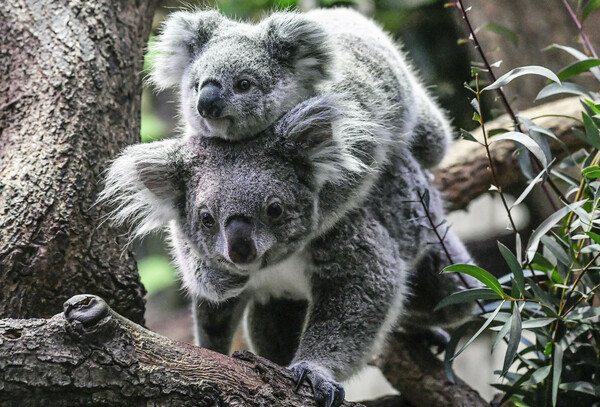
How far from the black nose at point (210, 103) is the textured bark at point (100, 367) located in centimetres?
87

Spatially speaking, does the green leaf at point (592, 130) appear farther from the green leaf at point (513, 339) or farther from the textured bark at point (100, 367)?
the textured bark at point (100, 367)

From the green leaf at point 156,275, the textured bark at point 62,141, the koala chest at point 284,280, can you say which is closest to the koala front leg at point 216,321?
the koala chest at point 284,280

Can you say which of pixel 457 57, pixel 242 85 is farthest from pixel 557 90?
pixel 457 57

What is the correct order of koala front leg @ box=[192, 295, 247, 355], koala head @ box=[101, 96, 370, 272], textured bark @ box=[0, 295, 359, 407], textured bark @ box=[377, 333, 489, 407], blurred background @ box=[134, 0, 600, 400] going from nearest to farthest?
1. textured bark @ box=[0, 295, 359, 407]
2. koala head @ box=[101, 96, 370, 272]
3. koala front leg @ box=[192, 295, 247, 355]
4. textured bark @ box=[377, 333, 489, 407]
5. blurred background @ box=[134, 0, 600, 400]

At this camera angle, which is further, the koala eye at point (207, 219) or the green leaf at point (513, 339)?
the koala eye at point (207, 219)

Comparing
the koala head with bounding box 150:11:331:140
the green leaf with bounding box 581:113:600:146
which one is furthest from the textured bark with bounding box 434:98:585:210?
the koala head with bounding box 150:11:331:140

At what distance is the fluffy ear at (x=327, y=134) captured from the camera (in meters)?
2.82

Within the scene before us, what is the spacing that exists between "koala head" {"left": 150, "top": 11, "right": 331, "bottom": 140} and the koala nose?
41 centimetres

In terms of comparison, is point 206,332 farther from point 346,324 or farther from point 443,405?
point 443,405

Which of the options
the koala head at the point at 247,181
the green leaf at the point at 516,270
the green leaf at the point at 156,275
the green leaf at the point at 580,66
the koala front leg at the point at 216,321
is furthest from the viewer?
the green leaf at the point at 156,275

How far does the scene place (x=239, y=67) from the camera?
2.79m

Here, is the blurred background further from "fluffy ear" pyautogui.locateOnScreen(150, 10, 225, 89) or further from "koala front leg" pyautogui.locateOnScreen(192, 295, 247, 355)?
"koala front leg" pyautogui.locateOnScreen(192, 295, 247, 355)

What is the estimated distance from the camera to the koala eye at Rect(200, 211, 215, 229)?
2799mm

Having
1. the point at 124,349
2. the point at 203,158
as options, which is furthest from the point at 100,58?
the point at 124,349
